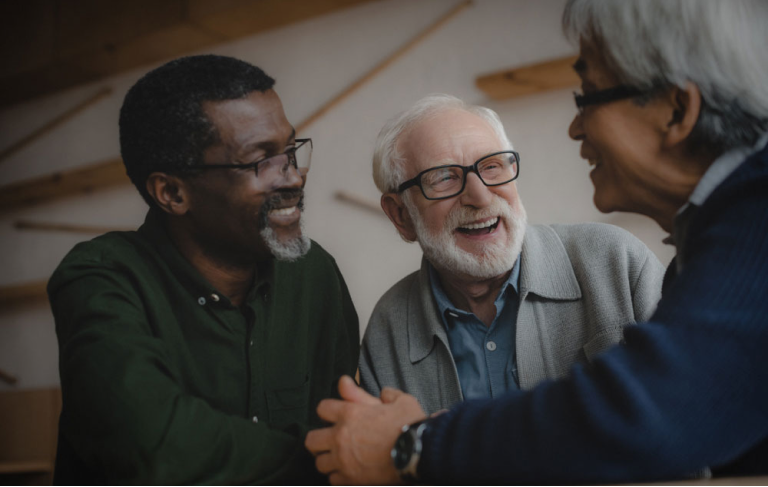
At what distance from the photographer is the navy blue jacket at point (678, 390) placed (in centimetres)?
65

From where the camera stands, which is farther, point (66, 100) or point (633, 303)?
point (66, 100)

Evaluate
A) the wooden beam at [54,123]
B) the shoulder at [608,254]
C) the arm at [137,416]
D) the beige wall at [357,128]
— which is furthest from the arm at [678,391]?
the wooden beam at [54,123]

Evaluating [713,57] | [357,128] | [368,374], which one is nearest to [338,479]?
[368,374]

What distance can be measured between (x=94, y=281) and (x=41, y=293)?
888 millimetres

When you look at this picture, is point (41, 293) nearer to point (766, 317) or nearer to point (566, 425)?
point (566, 425)

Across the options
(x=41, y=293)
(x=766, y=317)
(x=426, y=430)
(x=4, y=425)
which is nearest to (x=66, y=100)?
(x=41, y=293)

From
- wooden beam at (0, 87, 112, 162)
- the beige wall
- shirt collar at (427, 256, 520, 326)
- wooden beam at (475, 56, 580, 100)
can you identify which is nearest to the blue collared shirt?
shirt collar at (427, 256, 520, 326)

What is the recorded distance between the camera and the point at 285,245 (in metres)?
1.15

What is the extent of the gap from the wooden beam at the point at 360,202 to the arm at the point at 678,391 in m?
0.90

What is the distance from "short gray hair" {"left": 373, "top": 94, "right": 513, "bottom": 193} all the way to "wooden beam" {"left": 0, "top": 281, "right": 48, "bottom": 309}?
3.47ft

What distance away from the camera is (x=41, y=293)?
1.77 m

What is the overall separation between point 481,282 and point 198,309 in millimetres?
615

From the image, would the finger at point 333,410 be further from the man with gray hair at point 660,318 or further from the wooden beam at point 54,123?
the wooden beam at point 54,123

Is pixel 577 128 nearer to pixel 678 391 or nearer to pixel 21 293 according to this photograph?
pixel 678 391
